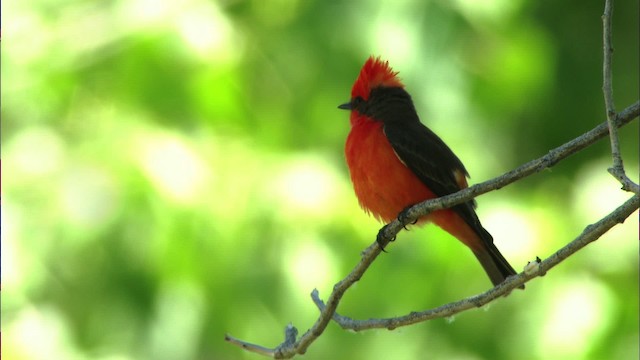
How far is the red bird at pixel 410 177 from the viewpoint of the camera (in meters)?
4.53

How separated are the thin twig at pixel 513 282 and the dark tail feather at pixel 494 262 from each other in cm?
98

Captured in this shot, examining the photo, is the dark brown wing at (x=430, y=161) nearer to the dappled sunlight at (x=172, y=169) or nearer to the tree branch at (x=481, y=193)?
the tree branch at (x=481, y=193)

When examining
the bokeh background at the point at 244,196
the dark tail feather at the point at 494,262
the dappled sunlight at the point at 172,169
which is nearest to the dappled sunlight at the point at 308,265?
the bokeh background at the point at 244,196

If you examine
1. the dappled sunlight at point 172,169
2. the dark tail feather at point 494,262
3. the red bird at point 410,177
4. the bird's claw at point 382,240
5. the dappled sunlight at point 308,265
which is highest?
the dappled sunlight at point 172,169

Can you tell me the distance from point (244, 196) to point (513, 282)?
8.84ft

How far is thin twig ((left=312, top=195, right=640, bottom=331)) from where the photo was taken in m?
3.05

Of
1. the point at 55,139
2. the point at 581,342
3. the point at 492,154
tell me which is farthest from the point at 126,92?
the point at 581,342

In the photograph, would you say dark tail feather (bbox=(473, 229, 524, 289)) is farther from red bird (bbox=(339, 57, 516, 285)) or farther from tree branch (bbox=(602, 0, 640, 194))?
tree branch (bbox=(602, 0, 640, 194))

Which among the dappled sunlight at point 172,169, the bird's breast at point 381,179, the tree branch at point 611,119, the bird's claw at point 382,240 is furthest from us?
the dappled sunlight at point 172,169

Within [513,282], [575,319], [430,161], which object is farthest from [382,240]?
[575,319]

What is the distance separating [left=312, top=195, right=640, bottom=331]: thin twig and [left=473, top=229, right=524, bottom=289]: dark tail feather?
0.98 metres

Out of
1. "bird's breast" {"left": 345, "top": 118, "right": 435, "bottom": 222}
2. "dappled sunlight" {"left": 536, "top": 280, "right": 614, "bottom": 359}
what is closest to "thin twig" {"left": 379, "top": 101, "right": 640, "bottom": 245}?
"bird's breast" {"left": 345, "top": 118, "right": 435, "bottom": 222}

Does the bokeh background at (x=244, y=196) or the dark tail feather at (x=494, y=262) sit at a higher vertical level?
the bokeh background at (x=244, y=196)

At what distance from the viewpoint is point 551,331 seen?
5566 mm
